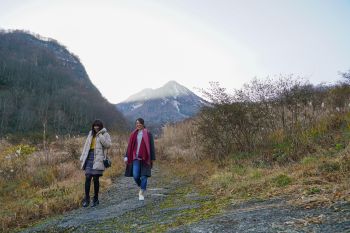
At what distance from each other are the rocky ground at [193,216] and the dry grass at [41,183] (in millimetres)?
702

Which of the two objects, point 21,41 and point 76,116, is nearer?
point 76,116

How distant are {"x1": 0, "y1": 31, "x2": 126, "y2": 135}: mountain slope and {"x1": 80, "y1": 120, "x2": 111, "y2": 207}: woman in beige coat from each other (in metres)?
72.6

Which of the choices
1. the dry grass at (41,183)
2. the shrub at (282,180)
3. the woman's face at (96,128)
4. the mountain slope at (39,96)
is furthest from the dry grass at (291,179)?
the mountain slope at (39,96)

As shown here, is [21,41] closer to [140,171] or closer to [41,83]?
[41,83]

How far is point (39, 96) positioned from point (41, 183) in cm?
11113

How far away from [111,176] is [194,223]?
1009 cm

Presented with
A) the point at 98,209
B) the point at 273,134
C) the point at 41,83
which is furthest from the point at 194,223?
the point at 41,83

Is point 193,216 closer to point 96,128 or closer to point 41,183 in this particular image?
point 96,128

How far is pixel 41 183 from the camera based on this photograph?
45.3 ft

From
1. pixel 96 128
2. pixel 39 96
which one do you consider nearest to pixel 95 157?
pixel 96 128

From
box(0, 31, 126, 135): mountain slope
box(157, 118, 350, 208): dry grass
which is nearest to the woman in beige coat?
box(157, 118, 350, 208): dry grass

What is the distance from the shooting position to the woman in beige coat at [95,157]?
942 centimetres

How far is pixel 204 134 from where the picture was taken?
49.6 feet

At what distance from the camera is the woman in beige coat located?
9422 mm
